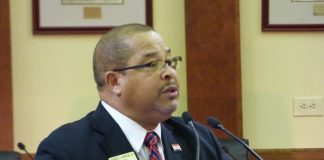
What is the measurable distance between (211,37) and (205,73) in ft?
0.73

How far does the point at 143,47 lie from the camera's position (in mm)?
1651

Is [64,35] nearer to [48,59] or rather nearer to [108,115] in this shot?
[48,59]

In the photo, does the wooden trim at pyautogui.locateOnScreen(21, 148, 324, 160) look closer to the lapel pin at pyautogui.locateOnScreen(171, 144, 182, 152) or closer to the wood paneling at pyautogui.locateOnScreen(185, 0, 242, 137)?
the wood paneling at pyautogui.locateOnScreen(185, 0, 242, 137)

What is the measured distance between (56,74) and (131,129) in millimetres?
1596

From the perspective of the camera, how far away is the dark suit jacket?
60.8 inches

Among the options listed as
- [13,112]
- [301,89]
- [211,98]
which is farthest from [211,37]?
[13,112]

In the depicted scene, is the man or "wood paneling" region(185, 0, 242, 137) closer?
the man

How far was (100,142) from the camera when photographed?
158 centimetres

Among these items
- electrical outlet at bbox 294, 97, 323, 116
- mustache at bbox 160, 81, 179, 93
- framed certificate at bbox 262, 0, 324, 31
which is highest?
framed certificate at bbox 262, 0, 324, 31

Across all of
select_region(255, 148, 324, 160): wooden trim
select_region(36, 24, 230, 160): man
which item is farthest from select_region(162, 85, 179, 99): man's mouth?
select_region(255, 148, 324, 160): wooden trim

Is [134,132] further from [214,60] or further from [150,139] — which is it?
[214,60]

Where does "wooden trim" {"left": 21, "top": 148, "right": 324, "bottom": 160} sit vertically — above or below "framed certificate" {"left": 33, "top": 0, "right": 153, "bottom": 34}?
below

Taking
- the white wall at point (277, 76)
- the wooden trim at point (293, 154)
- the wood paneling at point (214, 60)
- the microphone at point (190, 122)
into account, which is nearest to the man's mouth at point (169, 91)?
the microphone at point (190, 122)

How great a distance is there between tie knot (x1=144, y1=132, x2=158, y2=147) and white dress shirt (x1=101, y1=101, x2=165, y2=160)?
12 mm
